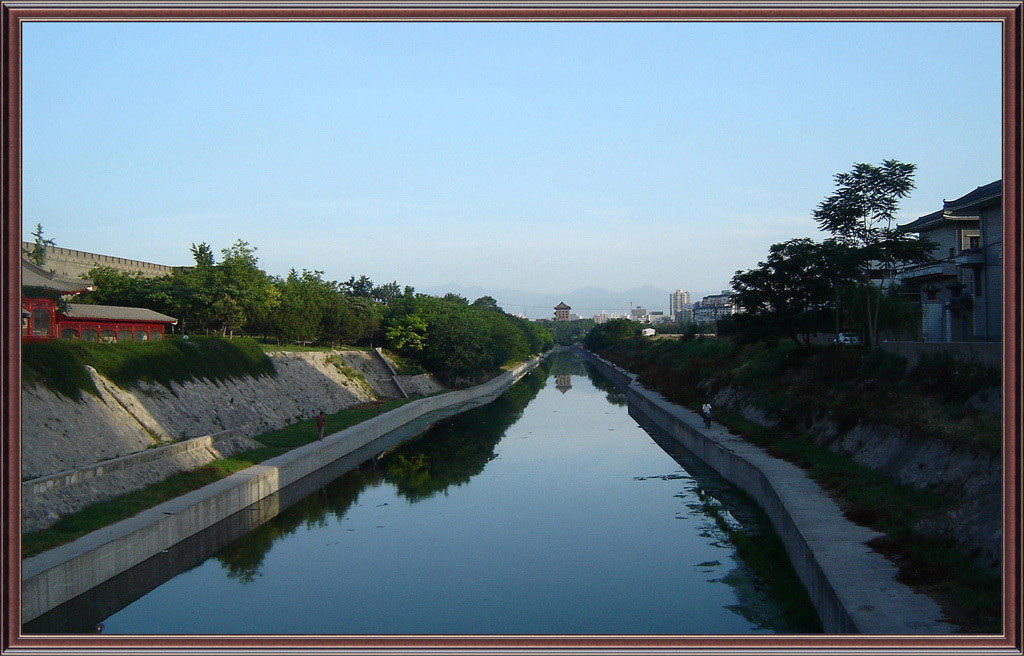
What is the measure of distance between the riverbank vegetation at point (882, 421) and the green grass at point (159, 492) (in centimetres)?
2037

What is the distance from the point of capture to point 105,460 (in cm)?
2480

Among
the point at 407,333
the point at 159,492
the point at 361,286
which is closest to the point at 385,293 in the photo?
the point at 361,286

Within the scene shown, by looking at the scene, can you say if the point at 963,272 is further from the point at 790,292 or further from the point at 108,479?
the point at 108,479

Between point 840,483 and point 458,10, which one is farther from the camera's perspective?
point 840,483

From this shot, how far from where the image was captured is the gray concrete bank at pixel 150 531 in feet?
54.5

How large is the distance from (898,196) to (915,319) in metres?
9.79

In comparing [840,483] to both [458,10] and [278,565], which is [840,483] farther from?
[458,10]

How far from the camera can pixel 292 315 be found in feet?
230

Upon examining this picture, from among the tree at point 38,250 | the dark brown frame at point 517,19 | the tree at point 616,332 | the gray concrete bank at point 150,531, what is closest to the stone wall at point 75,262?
the tree at point 38,250

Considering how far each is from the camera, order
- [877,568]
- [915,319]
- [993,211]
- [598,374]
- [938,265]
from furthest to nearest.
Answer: [598,374], [915,319], [938,265], [993,211], [877,568]

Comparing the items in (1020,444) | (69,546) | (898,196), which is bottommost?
(69,546)

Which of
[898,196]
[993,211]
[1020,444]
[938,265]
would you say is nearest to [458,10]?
[1020,444]

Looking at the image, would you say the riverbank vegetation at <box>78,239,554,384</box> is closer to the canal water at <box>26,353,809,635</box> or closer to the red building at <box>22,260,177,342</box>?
the red building at <box>22,260,177,342</box>

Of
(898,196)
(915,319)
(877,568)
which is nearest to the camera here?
(877,568)
